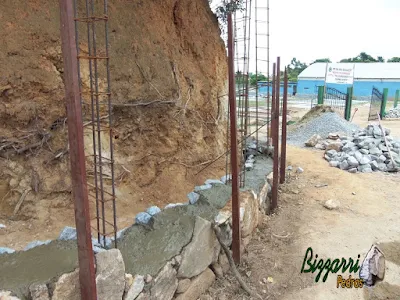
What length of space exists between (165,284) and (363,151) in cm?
796

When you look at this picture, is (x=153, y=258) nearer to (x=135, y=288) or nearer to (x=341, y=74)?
(x=135, y=288)

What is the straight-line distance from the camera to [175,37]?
5.55 m

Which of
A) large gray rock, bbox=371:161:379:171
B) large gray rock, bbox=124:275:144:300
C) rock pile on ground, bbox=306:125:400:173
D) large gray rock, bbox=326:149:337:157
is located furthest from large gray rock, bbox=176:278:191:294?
large gray rock, bbox=326:149:337:157

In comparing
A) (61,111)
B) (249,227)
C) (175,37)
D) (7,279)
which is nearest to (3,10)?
(61,111)

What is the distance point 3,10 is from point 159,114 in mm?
2234

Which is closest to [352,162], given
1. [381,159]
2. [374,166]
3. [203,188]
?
[374,166]

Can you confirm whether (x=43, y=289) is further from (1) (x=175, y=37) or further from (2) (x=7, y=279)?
(1) (x=175, y=37)

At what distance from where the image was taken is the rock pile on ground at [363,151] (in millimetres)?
8965

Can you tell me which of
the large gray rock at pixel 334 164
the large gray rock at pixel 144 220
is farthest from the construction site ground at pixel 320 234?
the large gray rock at pixel 144 220

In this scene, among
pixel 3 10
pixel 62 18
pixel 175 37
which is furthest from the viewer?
pixel 175 37

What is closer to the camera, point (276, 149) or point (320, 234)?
point (320, 234)

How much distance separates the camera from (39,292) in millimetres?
2674

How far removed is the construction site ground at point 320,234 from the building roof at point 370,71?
27673 mm

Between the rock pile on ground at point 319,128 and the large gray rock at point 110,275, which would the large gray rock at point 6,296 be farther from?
the rock pile on ground at point 319,128
